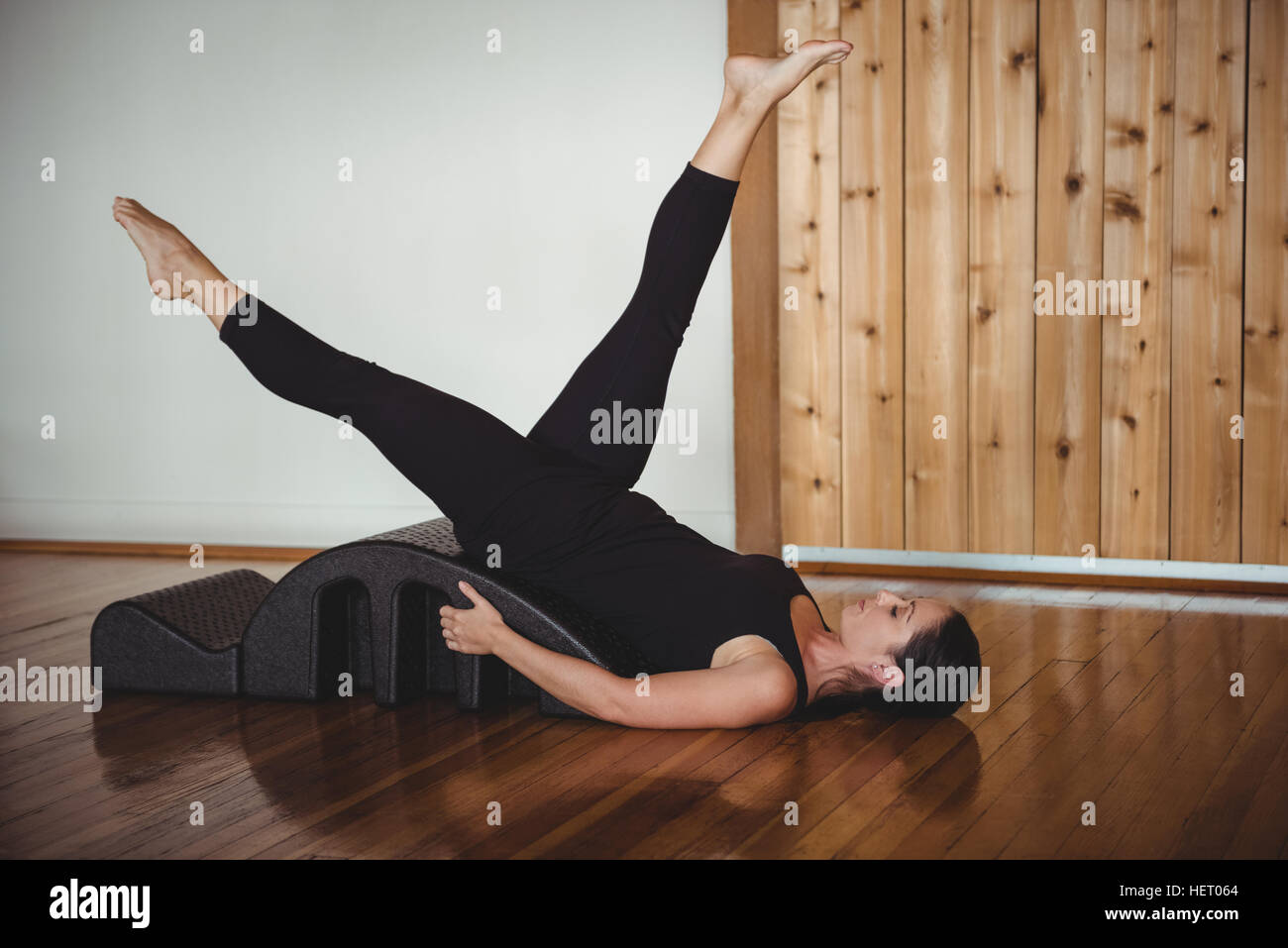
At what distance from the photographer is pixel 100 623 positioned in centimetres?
275

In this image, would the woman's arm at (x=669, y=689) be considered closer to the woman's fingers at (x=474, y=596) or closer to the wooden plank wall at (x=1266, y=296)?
the woman's fingers at (x=474, y=596)

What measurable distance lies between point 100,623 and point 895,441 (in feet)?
7.66

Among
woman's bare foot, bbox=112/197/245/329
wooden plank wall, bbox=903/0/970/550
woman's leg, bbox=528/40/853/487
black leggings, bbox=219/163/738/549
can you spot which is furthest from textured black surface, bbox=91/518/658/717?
wooden plank wall, bbox=903/0/970/550

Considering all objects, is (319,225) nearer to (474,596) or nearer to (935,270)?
(935,270)

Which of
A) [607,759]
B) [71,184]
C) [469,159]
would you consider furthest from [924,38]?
[71,184]

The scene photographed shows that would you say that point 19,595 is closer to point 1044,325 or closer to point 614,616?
point 614,616

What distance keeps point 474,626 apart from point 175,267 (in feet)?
3.08

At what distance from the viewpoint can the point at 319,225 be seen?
4.47 meters

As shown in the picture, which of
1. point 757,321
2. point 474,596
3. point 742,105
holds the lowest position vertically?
point 474,596

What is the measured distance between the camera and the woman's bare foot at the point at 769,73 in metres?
2.46

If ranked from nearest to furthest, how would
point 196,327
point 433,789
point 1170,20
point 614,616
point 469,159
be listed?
point 433,789
point 614,616
point 1170,20
point 469,159
point 196,327

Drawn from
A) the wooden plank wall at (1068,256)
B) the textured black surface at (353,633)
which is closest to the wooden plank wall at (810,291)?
the wooden plank wall at (1068,256)

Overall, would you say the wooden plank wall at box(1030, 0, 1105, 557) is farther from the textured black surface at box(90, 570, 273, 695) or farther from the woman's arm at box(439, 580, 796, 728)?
the textured black surface at box(90, 570, 273, 695)

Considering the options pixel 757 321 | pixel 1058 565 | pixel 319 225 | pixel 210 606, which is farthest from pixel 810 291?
pixel 210 606
